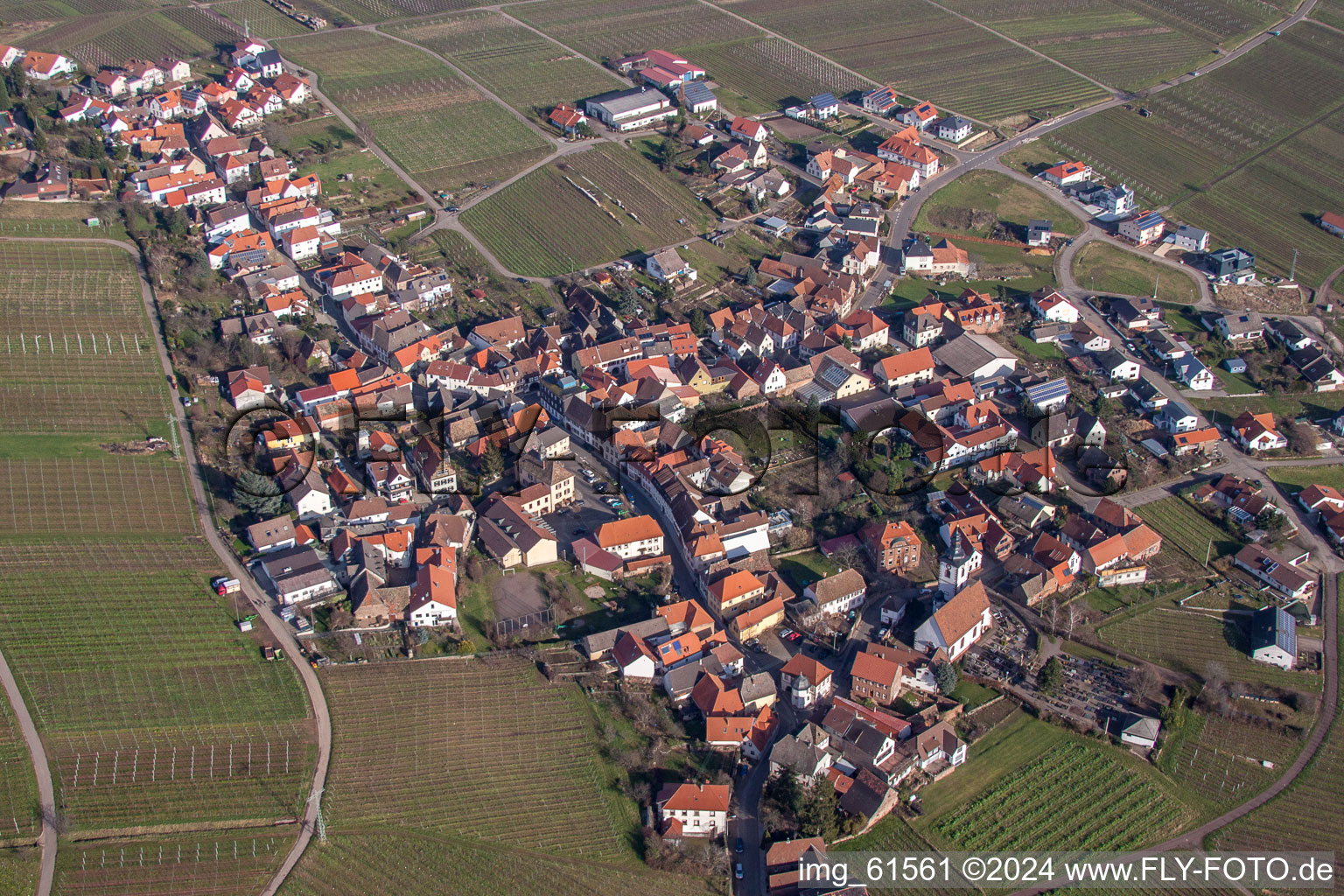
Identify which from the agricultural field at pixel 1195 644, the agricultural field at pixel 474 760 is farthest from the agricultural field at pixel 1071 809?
the agricultural field at pixel 474 760

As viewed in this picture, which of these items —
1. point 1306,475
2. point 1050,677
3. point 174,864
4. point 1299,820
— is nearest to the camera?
point 174,864

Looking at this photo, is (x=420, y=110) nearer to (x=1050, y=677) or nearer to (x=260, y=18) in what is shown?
(x=260, y=18)

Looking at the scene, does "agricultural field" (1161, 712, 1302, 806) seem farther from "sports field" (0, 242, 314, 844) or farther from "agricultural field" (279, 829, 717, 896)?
"sports field" (0, 242, 314, 844)

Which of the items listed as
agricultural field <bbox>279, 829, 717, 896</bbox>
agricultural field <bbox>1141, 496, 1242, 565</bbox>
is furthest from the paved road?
agricultural field <bbox>1141, 496, 1242, 565</bbox>

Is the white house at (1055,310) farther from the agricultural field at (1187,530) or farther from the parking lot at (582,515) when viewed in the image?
the parking lot at (582,515)

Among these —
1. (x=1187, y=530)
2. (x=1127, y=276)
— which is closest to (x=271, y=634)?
(x=1187, y=530)

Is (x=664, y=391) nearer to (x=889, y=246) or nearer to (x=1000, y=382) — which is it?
(x=1000, y=382)
